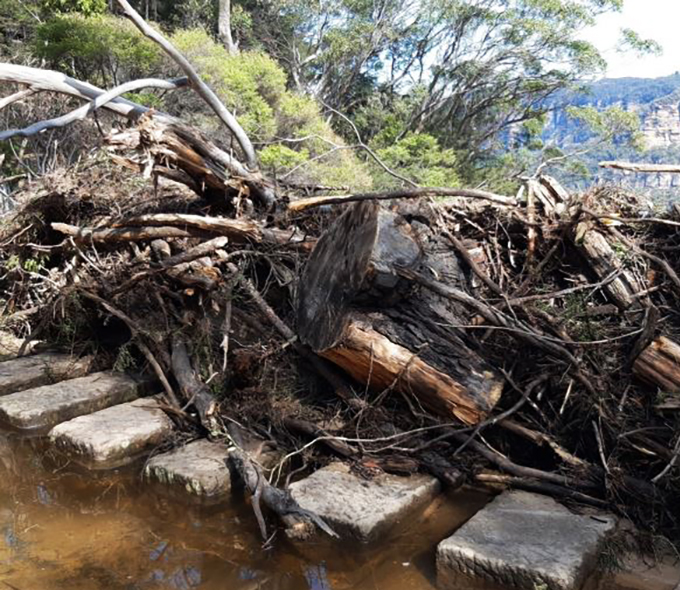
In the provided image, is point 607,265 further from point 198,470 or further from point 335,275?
point 198,470

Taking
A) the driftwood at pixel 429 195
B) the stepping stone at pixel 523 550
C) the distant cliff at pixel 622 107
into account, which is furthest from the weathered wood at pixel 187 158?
the distant cliff at pixel 622 107

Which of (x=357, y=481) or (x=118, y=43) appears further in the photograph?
(x=118, y=43)

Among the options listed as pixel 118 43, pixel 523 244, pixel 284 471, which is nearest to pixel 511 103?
pixel 118 43

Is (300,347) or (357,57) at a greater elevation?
(357,57)

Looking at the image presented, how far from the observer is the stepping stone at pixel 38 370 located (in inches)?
167

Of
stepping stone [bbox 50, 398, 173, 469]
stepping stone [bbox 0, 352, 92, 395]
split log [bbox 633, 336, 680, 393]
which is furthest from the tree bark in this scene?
split log [bbox 633, 336, 680, 393]

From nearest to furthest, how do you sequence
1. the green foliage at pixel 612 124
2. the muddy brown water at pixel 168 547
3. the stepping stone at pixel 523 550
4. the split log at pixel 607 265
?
1. the stepping stone at pixel 523 550
2. the muddy brown water at pixel 168 547
3. the split log at pixel 607 265
4. the green foliage at pixel 612 124

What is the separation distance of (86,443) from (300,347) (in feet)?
4.16

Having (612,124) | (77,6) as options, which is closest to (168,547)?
(77,6)

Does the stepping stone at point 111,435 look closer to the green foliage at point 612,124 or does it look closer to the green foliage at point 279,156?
the green foliage at point 279,156

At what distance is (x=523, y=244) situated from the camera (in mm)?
3906

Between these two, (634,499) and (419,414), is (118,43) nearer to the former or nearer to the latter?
(419,414)

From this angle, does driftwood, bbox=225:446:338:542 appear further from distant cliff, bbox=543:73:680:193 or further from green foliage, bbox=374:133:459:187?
distant cliff, bbox=543:73:680:193

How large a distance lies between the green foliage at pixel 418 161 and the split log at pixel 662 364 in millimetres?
12460
